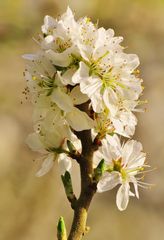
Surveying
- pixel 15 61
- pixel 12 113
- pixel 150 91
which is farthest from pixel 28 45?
pixel 150 91

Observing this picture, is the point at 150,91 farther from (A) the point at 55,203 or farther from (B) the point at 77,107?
(B) the point at 77,107

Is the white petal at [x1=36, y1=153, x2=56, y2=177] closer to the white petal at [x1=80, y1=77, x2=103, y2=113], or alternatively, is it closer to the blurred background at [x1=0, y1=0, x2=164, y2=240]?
the white petal at [x1=80, y1=77, x2=103, y2=113]

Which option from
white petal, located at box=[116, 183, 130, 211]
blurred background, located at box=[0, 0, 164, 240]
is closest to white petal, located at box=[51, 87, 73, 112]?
white petal, located at box=[116, 183, 130, 211]

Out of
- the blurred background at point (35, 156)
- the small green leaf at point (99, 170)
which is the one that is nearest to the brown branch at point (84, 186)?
the small green leaf at point (99, 170)

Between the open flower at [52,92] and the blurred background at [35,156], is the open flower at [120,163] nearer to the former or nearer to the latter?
the open flower at [52,92]

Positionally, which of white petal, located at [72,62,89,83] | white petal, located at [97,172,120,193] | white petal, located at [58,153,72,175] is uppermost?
white petal, located at [72,62,89,83]

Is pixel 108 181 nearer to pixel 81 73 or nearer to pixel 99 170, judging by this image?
pixel 99 170
